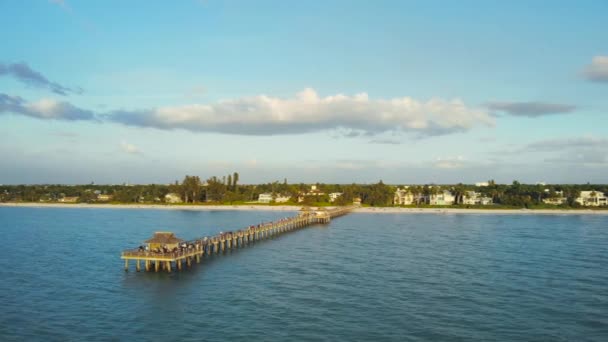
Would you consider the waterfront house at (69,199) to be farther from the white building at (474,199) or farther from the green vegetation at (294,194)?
the white building at (474,199)

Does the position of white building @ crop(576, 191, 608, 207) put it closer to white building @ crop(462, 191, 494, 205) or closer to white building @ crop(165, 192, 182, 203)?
white building @ crop(462, 191, 494, 205)

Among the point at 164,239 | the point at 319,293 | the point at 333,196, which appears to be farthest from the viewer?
the point at 333,196

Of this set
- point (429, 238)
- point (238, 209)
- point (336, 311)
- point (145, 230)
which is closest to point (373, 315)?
point (336, 311)

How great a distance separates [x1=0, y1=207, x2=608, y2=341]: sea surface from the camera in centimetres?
2864

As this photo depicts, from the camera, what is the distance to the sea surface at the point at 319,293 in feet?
94.0

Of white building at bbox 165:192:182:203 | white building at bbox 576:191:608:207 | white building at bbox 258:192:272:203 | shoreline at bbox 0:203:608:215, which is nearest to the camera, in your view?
shoreline at bbox 0:203:608:215

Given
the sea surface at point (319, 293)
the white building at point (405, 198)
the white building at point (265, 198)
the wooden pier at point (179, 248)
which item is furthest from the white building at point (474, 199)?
the wooden pier at point (179, 248)

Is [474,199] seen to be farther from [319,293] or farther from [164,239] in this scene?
[319,293]

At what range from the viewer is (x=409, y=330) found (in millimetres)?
28578

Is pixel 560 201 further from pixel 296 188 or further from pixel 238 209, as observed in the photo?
pixel 238 209

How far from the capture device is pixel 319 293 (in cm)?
3703

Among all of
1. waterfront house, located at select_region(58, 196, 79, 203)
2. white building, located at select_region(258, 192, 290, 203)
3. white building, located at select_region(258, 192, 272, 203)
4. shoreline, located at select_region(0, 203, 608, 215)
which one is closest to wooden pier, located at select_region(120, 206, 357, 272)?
shoreline, located at select_region(0, 203, 608, 215)

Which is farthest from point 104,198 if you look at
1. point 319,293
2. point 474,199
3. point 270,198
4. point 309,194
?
point 319,293

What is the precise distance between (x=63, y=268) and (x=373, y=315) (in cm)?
3115
